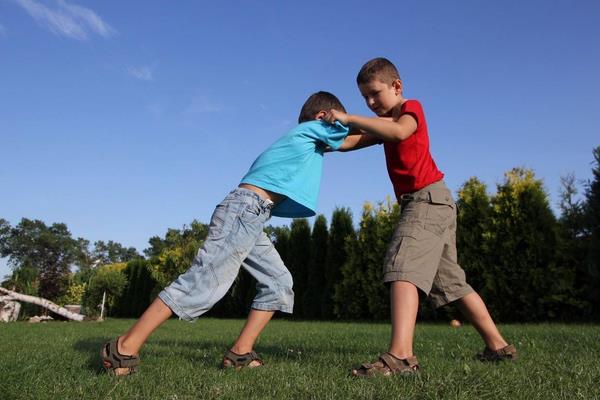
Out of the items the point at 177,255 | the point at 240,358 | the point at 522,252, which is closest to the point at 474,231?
the point at 522,252

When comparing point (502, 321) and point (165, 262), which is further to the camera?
point (165, 262)

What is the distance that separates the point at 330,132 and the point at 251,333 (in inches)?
58.3

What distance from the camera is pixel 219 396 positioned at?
7.59 ft

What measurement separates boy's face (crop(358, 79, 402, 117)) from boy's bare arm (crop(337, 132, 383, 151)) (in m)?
0.19

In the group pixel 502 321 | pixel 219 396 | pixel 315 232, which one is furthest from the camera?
pixel 315 232

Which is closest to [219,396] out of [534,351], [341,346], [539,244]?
[341,346]

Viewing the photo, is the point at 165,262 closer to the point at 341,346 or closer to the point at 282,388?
the point at 341,346

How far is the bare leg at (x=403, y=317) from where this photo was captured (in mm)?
2832

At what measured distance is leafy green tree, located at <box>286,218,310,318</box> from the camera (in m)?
15.3

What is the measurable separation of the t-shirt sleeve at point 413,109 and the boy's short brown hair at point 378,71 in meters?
0.22

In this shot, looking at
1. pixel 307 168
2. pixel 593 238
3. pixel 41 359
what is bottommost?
pixel 41 359

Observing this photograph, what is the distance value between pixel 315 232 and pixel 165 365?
11877 millimetres

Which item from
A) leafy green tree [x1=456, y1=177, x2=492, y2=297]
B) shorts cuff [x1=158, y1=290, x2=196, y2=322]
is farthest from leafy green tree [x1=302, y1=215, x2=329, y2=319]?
shorts cuff [x1=158, y1=290, x2=196, y2=322]

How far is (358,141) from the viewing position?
11.7 ft
